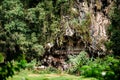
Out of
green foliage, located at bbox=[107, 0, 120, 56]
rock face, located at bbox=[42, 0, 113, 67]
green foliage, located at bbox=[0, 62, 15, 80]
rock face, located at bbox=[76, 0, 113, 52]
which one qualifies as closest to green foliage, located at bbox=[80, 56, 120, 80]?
green foliage, located at bbox=[0, 62, 15, 80]

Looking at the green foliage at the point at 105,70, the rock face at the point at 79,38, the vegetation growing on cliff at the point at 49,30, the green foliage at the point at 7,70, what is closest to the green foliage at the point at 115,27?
the vegetation growing on cliff at the point at 49,30

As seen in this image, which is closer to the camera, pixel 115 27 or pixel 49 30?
pixel 49 30

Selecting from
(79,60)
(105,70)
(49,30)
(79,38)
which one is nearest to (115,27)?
(79,38)

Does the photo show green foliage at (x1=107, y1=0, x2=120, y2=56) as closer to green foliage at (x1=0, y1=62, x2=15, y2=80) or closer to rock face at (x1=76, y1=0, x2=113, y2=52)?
rock face at (x1=76, y1=0, x2=113, y2=52)

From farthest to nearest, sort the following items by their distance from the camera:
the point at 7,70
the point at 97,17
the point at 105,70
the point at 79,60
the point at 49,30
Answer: the point at 97,17, the point at 49,30, the point at 79,60, the point at 105,70, the point at 7,70

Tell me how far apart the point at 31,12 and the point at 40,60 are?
2.95 metres

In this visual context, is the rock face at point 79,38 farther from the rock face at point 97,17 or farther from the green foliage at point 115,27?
the green foliage at point 115,27

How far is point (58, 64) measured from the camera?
17.9 meters

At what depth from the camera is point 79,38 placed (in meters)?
18.4

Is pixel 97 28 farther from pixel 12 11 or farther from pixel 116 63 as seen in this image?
pixel 116 63

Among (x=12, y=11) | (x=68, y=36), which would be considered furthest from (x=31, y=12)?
(x=68, y=36)

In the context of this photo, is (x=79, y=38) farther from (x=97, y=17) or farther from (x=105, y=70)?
(x=105, y=70)

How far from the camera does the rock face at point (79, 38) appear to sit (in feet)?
59.3

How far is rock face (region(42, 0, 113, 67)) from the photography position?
59.3 feet
